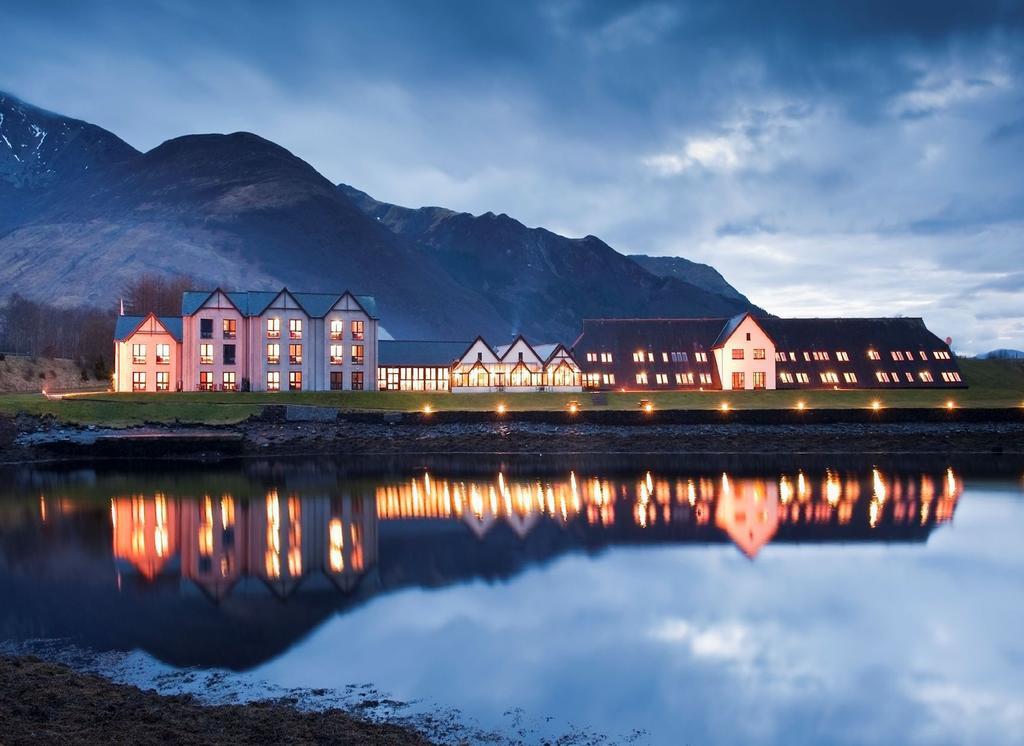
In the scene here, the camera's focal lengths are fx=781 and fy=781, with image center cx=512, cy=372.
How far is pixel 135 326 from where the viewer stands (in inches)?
3076

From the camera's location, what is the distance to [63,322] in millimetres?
151375

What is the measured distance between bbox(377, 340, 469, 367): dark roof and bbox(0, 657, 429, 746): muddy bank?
234 ft

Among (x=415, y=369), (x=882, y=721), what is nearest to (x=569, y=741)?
(x=882, y=721)

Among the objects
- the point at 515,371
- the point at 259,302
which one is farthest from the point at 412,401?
the point at 259,302

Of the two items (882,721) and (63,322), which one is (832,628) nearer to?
(882,721)

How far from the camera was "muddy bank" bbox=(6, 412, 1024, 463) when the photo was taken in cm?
5759

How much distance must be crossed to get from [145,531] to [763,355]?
218 ft

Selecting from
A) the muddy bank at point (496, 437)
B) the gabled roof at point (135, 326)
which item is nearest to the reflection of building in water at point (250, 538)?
the muddy bank at point (496, 437)

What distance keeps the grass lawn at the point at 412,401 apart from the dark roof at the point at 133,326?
27.1 feet

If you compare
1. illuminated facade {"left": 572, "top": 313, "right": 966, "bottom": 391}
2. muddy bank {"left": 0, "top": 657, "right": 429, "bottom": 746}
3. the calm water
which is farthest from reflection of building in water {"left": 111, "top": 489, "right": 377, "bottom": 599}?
illuminated facade {"left": 572, "top": 313, "right": 966, "bottom": 391}

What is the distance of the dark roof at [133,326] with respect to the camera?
77.4 metres

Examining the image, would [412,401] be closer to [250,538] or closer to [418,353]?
[418,353]

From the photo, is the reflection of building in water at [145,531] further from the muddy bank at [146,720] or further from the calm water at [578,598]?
the muddy bank at [146,720]

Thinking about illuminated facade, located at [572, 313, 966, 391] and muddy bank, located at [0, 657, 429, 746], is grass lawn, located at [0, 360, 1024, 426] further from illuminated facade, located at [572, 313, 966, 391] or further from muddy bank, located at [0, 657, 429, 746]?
muddy bank, located at [0, 657, 429, 746]
